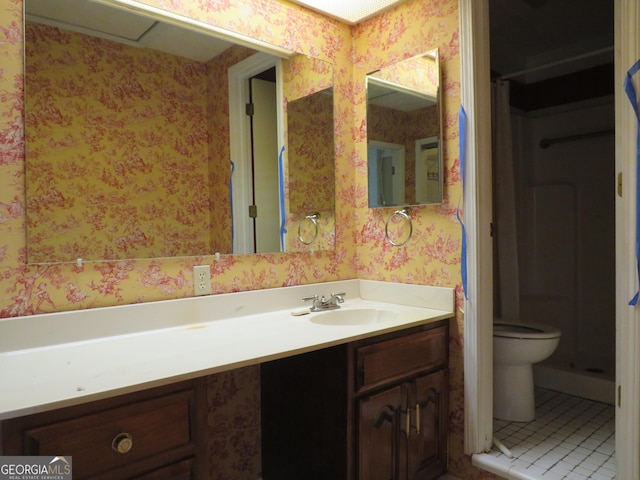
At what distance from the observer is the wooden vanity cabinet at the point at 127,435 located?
0.89 meters

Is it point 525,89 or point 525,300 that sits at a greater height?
point 525,89

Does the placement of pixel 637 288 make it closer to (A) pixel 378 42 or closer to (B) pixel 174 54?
(A) pixel 378 42

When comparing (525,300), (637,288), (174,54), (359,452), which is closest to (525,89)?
(525,300)

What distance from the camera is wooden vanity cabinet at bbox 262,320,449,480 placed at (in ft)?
4.78

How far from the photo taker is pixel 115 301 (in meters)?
1.49

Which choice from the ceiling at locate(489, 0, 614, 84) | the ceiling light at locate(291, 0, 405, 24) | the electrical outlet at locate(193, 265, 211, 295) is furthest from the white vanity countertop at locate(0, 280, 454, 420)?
the ceiling at locate(489, 0, 614, 84)

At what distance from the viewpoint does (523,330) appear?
246cm

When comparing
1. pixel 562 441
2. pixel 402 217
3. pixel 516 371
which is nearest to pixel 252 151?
pixel 402 217

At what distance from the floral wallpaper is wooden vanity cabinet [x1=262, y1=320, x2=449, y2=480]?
0.40 feet

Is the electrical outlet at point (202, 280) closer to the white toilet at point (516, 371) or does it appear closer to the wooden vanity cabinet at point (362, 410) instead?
the wooden vanity cabinet at point (362, 410)

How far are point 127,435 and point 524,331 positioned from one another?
2156 mm

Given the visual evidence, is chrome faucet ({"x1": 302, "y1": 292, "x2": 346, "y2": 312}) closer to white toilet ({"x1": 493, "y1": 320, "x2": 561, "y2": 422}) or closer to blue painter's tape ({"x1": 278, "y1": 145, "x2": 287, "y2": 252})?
blue painter's tape ({"x1": 278, "y1": 145, "x2": 287, "y2": 252})

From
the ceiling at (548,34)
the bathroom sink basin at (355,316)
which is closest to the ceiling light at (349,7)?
the ceiling at (548,34)

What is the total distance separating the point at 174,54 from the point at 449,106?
1.13m
